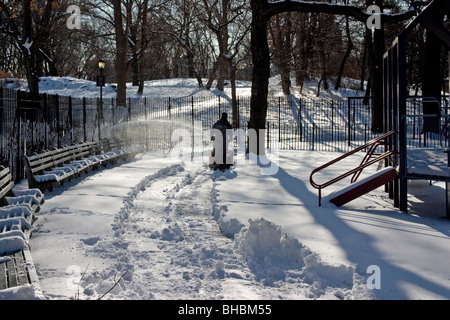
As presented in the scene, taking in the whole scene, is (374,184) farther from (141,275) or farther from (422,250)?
(141,275)

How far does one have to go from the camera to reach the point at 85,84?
1770 inches

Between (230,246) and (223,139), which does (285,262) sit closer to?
(230,246)

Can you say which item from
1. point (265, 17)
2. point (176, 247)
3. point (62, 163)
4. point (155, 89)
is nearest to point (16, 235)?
point (176, 247)

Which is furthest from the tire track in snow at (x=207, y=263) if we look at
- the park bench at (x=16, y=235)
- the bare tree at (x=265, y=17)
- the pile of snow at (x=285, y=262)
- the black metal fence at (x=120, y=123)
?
the bare tree at (x=265, y=17)

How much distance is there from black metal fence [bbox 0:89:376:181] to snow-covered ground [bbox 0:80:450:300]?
2978 mm

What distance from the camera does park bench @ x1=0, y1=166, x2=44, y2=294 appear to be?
446cm

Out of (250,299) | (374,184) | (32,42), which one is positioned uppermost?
(32,42)

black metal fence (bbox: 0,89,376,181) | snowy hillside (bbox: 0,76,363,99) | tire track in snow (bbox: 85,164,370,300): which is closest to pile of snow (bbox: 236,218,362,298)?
tire track in snow (bbox: 85,164,370,300)

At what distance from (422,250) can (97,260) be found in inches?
164

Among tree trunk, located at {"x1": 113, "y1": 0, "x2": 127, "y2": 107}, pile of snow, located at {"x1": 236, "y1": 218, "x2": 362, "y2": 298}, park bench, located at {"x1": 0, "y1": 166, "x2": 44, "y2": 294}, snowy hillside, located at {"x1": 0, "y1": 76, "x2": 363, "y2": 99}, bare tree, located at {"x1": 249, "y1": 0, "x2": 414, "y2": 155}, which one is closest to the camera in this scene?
park bench, located at {"x1": 0, "y1": 166, "x2": 44, "y2": 294}

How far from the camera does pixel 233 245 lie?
6.29 meters

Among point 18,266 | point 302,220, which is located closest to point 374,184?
point 302,220

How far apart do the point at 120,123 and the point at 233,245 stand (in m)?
Result: 17.2

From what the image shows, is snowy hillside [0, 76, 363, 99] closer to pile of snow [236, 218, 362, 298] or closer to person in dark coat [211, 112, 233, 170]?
person in dark coat [211, 112, 233, 170]
